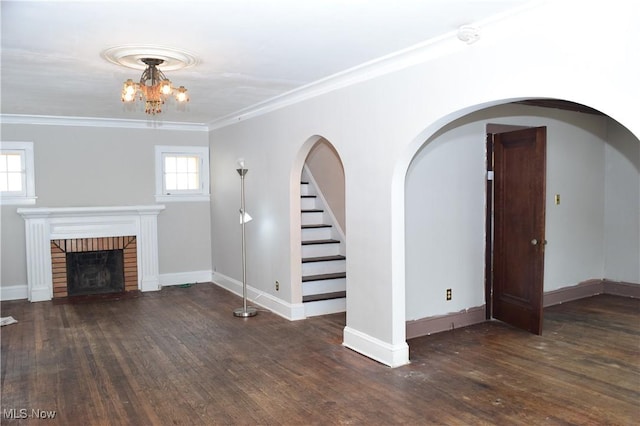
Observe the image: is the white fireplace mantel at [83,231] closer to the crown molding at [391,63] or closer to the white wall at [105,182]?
the white wall at [105,182]

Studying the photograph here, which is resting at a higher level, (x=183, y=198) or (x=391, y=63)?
(x=391, y=63)

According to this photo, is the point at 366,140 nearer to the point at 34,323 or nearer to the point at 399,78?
the point at 399,78

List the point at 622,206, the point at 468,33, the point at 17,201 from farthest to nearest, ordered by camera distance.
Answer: the point at 17,201 < the point at 622,206 < the point at 468,33

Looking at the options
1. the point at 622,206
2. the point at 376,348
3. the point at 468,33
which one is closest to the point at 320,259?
the point at 376,348

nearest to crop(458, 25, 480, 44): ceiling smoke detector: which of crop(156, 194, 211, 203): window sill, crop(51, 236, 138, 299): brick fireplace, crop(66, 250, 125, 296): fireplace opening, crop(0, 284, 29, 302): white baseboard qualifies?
crop(156, 194, 211, 203): window sill

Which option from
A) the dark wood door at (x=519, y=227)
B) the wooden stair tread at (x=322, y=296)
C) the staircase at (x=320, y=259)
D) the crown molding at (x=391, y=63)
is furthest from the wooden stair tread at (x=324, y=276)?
the crown molding at (x=391, y=63)

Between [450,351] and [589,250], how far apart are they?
3.23 metres

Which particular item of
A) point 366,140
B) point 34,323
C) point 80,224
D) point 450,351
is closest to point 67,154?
point 80,224

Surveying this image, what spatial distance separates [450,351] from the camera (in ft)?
14.3

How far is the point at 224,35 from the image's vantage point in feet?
10.6

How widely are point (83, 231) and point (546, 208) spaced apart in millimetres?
6067

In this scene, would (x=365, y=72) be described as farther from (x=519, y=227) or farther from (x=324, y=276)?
(x=324, y=276)

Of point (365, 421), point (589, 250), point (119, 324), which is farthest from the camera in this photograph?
point (589, 250)

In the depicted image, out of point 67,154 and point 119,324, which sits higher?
point 67,154
